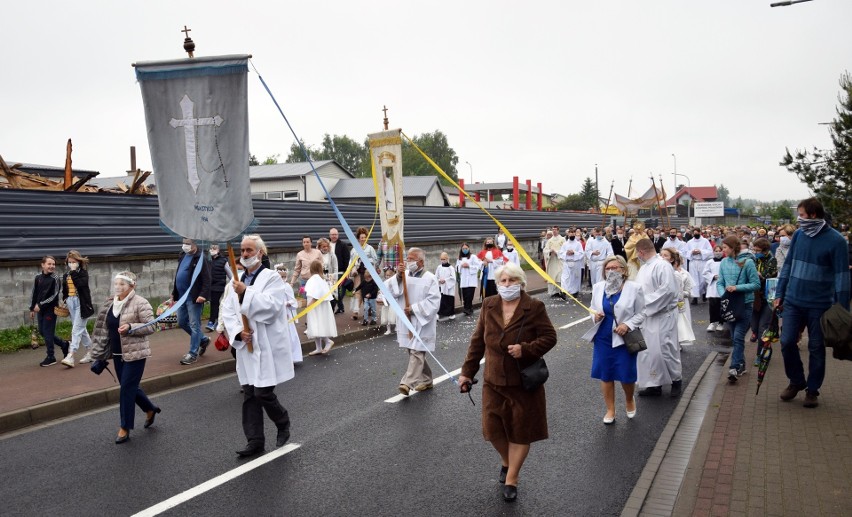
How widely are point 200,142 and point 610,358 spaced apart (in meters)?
4.34

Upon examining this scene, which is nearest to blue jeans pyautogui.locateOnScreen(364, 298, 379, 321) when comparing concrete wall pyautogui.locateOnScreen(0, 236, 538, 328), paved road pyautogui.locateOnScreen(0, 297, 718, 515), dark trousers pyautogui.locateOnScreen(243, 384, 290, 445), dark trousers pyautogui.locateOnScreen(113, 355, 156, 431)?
concrete wall pyautogui.locateOnScreen(0, 236, 538, 328)

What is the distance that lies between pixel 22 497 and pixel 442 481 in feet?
10.6

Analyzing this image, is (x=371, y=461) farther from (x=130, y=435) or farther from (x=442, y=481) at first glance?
(x=130, y=435)

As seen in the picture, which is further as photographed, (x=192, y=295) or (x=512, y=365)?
Answer: (x=192, y=295)

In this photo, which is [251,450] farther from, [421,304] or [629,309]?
[629,309]

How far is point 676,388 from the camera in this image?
846cm

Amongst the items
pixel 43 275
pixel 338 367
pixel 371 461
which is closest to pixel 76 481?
pixel 371 461

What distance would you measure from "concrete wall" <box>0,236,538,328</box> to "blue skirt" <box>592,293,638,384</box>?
10386mm

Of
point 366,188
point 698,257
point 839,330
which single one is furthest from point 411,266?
point 366,188

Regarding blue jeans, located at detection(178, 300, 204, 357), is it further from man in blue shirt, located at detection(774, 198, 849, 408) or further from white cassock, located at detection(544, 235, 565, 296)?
white cassock, located at detection(544, 235, 565, 296)

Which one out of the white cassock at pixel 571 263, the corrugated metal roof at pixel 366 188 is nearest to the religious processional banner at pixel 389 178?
the white cassock at pixel 571 263

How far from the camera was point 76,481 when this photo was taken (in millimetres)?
5688

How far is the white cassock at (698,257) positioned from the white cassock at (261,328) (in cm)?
1481

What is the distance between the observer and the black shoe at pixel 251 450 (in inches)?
243
